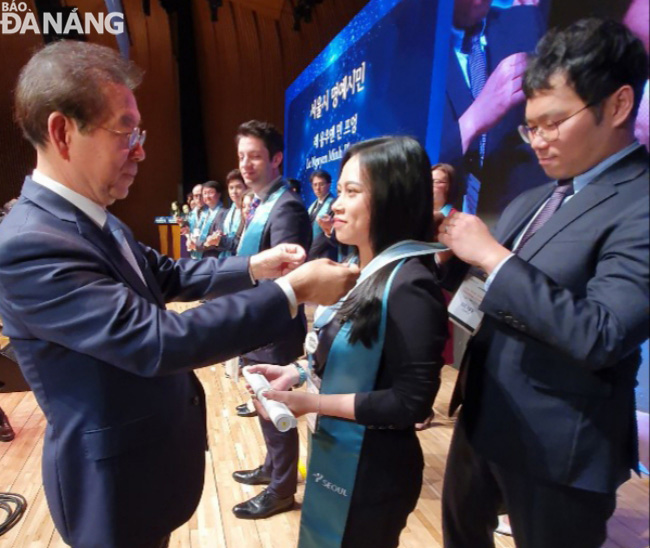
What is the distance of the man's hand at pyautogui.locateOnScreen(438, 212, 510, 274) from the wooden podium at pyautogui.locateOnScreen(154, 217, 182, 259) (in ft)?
28.2

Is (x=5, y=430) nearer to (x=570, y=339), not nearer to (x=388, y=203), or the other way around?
(x=388, y=203)

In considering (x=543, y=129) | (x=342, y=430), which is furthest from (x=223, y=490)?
(x=543, y=129)

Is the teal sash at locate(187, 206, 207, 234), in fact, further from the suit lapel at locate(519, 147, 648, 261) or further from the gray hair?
the suit lapel at locate(519, 147, 648, 261)

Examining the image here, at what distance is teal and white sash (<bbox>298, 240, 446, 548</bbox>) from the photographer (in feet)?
3.50

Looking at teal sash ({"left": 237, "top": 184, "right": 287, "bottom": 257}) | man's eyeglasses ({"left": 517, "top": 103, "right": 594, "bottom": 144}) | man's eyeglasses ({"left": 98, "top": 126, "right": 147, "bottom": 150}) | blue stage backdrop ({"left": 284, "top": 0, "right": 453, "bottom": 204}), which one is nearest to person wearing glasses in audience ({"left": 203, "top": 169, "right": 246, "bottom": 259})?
teal sash ({"left": 237, "top": 184, "right": 287, "bottom": 257})

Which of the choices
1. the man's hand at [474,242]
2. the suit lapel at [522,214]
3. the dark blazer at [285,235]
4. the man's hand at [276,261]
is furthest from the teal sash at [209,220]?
the man's hand at [474,242]

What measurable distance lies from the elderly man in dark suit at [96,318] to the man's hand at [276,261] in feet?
1.30

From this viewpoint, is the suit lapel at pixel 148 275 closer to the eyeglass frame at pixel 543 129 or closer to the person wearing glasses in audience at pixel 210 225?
the eyeglass frame at pixel 543 129

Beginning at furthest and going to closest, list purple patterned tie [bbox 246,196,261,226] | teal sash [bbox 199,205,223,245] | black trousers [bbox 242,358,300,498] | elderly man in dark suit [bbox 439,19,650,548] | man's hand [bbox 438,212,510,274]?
teal sash [bbox 199,205,223,245]
purple patterned tie [bbox 246,196,261,226]
black trousers [bbox 242,358,300,498]
man's hand [bbox 438,212,510,274]
elderly man in dark suit [bbox 439,19,650,548]

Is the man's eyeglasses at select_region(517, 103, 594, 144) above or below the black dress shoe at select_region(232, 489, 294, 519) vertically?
above

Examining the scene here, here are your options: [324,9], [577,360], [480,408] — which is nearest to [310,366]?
[480,408]

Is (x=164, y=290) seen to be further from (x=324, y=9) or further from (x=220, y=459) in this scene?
(x=324, y=9)

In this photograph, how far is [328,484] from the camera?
3.67ft

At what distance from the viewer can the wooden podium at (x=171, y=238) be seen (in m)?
9.18
